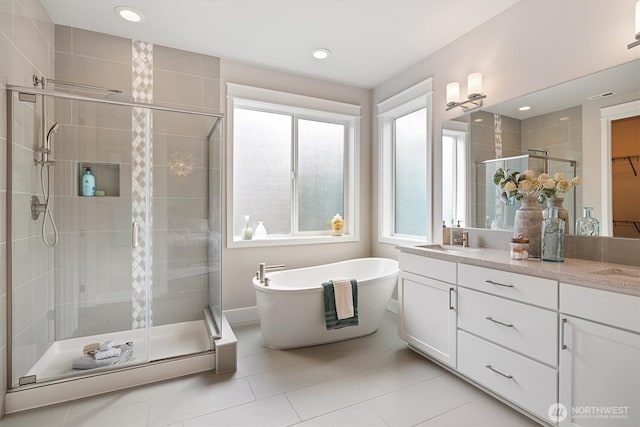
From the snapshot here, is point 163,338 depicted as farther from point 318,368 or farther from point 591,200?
point 591,200

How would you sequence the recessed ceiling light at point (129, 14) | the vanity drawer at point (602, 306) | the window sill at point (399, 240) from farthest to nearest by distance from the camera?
1. the window sill at point (399, 240)
2. the recessed ceiling light at point (129, 14)
3. the vanity drawer at point (602, 306)

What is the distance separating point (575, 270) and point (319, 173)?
2.67 m

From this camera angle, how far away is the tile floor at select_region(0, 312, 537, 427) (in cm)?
169

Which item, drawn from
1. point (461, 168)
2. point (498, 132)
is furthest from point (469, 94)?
point (461, 168)

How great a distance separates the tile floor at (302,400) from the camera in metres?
1.69

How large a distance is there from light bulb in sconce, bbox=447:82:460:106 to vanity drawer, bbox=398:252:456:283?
4.65 feet

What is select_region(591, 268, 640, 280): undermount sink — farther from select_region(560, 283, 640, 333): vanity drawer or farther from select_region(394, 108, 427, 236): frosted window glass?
select_region(394, 108, 427, 236): frosted window glass

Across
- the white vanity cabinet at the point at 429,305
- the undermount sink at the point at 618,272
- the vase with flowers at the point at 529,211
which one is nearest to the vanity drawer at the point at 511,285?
the white vanity cabinet at the point at 429,305

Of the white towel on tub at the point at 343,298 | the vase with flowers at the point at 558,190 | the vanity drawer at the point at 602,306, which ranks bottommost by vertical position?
the white towel on tub at the point at 343,298

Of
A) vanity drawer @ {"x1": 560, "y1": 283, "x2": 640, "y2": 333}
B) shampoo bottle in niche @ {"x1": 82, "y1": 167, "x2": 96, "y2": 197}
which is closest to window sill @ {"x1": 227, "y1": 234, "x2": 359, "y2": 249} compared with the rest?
shampoo bottle in niche @ {"x1": 82, "y1": 167, "x2": 96, "y2": 197}

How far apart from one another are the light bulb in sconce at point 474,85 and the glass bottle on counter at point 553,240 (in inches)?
46.1

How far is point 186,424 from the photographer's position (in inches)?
65.1

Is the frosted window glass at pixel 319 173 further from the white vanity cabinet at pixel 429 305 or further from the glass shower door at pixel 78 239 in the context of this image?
the glass shower door at pixel 78 239

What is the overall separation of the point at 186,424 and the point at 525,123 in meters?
2.95
